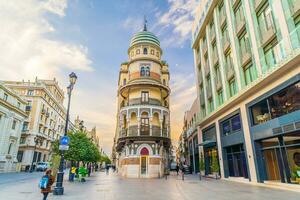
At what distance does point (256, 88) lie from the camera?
14.9 meters

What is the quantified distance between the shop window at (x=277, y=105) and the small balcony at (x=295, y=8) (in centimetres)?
419

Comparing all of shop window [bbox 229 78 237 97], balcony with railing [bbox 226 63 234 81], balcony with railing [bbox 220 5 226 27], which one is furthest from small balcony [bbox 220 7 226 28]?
shop window [bbox 229 78 237 97]

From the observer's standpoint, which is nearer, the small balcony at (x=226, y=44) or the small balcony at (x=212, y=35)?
the small balcony at (x=226, y=44)

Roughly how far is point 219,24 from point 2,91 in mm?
32784

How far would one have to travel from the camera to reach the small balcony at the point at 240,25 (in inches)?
684

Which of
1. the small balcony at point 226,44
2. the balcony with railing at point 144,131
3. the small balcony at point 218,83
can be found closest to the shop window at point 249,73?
the small balcony at point 226,44

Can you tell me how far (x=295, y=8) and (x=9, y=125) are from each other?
130ft

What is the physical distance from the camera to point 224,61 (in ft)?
69.7

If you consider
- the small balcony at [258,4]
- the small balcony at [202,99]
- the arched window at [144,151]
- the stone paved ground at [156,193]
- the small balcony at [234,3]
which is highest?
the small balcony at [234,3]

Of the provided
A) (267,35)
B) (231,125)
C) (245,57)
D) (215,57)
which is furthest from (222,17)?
(231,125)

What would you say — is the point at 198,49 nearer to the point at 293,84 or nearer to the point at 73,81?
the point at 293,84

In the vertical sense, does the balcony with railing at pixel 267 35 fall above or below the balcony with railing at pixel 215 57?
below

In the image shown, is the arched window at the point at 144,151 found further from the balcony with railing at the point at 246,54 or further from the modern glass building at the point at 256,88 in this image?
the balcony with railing at the point at 246,54

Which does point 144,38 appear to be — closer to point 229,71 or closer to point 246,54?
point 229,71
